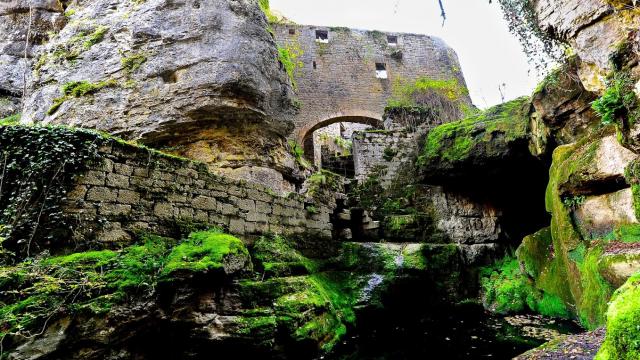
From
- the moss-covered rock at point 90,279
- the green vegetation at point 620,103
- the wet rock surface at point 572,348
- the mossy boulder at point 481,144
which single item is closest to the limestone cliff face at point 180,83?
the moss-covered rock at point 90,279

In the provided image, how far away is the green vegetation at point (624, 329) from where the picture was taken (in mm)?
1525

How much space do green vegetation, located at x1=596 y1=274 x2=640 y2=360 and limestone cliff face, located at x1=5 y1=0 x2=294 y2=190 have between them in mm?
6636

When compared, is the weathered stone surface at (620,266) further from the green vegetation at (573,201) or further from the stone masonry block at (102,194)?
the stone masonry block at (102,194)

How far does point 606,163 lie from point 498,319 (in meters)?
3.16

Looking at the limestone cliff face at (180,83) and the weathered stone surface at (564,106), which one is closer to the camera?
the weathered stone surface at (564,106)

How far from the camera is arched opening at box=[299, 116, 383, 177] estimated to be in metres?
14.8

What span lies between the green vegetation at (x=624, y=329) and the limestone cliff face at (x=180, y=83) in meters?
6.64

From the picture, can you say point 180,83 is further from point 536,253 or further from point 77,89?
point 536,253

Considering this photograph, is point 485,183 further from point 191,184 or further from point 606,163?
point 191,184

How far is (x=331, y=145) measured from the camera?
20375mm

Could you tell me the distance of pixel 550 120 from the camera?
21.6 ft

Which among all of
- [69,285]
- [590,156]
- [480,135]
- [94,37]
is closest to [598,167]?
[590,156]

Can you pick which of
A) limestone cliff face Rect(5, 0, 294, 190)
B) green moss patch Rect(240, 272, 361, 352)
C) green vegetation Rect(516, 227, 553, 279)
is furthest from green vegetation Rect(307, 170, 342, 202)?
green vegetation Rect(516, 227, 553, 279)

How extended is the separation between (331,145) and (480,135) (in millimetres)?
12376
